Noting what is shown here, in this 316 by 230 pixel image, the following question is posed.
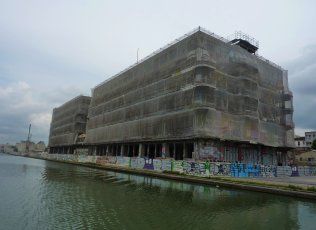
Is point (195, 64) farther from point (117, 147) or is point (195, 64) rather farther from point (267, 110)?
point (117, 147)

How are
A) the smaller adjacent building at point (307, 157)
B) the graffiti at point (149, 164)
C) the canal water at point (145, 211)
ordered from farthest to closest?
the smaller adjacent building at point (307, 157), the graffiti at point (149, 164), the canal water at point (145, 211)

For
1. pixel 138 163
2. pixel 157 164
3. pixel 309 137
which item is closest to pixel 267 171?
pixel 157 164

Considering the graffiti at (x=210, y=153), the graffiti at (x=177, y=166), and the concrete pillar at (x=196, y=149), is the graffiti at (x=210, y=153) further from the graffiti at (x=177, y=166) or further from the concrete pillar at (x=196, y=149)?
the graffiti at (x=177, y=166)

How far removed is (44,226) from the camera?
12750 mm

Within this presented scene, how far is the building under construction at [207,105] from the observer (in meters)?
50.4

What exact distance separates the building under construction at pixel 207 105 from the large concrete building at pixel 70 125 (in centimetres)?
3824

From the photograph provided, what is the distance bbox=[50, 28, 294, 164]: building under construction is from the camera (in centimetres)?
5044

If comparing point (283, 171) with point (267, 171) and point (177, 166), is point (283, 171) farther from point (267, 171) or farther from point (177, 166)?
point (177, 166)

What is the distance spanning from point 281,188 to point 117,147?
5473cm

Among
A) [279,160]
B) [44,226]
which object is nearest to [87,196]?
[44,226]

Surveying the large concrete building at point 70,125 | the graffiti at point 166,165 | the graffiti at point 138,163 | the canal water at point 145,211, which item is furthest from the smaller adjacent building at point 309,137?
the canal water at point 145,211

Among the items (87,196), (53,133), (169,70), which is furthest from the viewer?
(53,133)

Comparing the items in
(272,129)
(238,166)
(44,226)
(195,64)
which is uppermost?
(195,64)

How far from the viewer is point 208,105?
4966 centimetres
